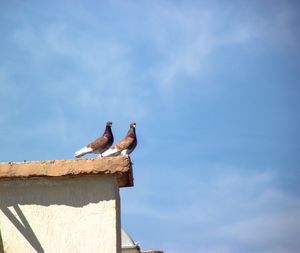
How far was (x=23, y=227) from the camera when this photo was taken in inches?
256

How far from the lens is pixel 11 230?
6.50 meters

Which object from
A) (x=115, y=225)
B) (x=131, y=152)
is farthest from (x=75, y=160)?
(x=131, y=152)

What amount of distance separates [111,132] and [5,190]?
314cm

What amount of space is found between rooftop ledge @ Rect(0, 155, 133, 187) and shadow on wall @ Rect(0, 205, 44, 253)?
1.45 ft

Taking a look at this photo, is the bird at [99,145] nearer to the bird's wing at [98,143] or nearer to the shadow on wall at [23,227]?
the bird's wing at [98,143]

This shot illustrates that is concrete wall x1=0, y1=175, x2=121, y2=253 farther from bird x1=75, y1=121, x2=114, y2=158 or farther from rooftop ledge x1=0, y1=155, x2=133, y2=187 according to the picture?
bird x1=75, y1=121, x2=114, y2=158

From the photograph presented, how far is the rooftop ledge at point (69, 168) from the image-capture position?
6512 mm

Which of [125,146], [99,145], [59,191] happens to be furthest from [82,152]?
[59,191]

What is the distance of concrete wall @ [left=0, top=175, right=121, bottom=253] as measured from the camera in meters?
6.34

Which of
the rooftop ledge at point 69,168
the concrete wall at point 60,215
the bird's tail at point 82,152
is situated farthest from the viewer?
the bird's tail at point 82,152

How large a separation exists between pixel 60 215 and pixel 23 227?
1.65ft

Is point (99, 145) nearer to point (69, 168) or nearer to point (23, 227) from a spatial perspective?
point (69, 168)

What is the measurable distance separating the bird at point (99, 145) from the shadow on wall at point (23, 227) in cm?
227

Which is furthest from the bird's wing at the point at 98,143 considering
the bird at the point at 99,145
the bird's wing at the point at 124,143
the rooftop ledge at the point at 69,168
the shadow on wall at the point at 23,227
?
the shadow on wall at the point at 23,227
